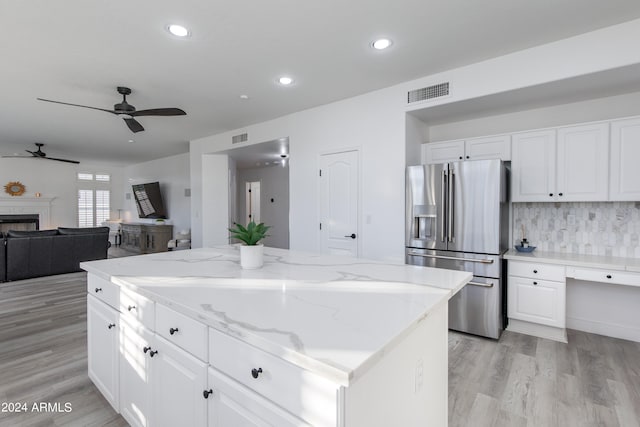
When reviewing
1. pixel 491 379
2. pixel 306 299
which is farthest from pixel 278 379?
pixel 491 379

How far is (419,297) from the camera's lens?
1340 millimetres

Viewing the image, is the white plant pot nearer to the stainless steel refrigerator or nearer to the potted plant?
the potted plant

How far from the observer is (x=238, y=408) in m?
1.06

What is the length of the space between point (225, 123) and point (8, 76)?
2572 millimetres

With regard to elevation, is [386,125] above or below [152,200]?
above

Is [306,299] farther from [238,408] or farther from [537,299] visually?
[537,299]

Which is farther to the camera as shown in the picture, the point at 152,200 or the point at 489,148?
the point at 152,200

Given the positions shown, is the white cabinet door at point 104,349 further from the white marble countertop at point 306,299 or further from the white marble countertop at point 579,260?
the white marble countertop at point 579,260

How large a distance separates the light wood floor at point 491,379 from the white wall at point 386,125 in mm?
1470

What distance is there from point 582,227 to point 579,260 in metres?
0.61

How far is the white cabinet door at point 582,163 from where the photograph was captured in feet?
9.59

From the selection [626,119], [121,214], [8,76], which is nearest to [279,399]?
[626,119]

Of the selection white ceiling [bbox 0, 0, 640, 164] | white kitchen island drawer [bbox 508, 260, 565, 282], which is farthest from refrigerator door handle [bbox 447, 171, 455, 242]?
white ceiling [bbox 0, 0, 640, 164]

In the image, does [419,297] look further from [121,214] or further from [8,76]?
[121,214]
